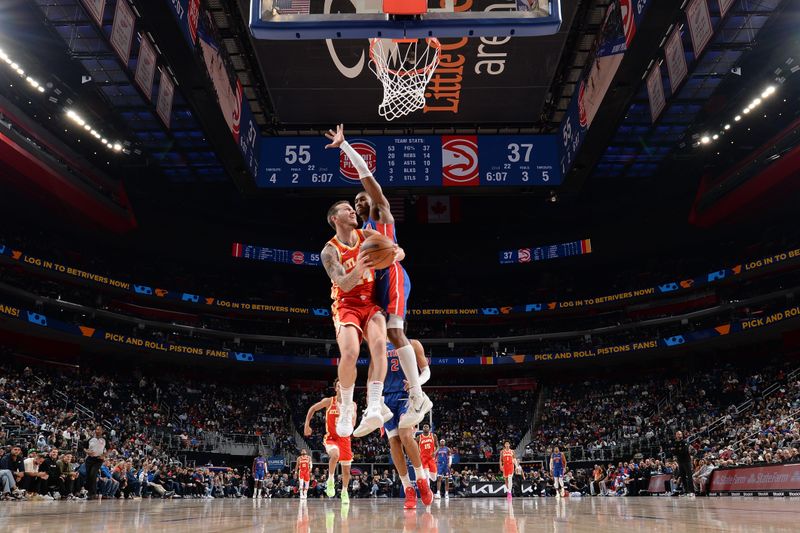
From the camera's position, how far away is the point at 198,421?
3167cm

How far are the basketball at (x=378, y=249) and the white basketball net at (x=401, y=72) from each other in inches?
212

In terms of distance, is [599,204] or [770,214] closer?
[770,214]

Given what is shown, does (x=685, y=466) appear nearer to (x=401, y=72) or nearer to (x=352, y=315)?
(x=401, y=72)

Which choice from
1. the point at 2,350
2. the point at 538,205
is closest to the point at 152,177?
the point at 2,350

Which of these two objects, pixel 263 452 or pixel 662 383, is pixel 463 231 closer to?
pixel 662 383

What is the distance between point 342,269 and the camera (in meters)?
5.58

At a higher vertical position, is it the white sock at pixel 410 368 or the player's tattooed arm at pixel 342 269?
the player's tattooed arm at pixel 342 269

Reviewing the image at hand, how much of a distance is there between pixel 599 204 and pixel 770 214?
8847 millimetres

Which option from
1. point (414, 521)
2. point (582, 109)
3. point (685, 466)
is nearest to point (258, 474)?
point (685, 466)

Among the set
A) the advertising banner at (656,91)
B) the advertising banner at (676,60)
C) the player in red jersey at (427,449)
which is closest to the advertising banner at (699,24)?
the advertising banner at (676,60)

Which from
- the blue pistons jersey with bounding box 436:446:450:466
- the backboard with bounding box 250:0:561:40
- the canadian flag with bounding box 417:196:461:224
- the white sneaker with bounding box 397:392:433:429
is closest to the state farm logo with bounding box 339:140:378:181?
the backboard with bounding box 250:0:561:40

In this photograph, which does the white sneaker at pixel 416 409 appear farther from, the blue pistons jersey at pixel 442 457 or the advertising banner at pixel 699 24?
the blue pistons jersey at pixel 442 457

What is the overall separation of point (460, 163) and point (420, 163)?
108 cm

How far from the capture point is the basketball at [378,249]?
17.7ft
